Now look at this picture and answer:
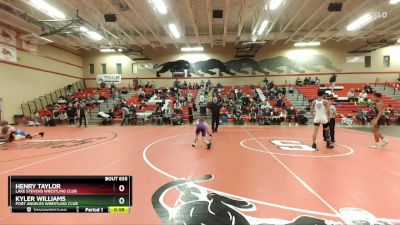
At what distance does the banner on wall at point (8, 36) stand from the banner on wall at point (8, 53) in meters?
0.35

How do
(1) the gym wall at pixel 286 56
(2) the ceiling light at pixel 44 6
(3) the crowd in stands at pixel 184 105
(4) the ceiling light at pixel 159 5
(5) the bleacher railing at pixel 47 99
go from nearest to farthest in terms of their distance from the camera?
(2) the ceiling light at pixel 44 6 < (4) the ceiling light at pixel 159 5 < (3) the crowd in stands at pixel 184 105 < (5) the bleacher railing at pixel 47 99 < (1) the gym wall at pixel 286 56

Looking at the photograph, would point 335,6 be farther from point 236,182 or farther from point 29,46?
point 29,46

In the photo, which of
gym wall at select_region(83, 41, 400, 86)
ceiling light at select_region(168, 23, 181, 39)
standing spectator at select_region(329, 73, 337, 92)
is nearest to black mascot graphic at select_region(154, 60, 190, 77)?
gym wall at select_region(83, 41, 400, 86)

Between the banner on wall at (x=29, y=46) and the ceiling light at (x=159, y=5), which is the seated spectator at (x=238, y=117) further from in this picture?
the banner on wall at (x=29, y=46)

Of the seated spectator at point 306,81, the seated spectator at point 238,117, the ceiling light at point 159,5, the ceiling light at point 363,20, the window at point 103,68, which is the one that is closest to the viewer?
the ceiling light at point 159,5

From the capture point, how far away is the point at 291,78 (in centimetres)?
2548

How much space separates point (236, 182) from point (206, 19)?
56.1ft

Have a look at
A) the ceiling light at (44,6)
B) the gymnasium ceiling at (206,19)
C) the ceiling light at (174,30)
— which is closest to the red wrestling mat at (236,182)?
the ceiling light at (44,6)

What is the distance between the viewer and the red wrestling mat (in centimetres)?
277

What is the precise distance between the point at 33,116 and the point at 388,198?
2096 centimetres

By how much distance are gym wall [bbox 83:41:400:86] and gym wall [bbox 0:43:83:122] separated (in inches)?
134
